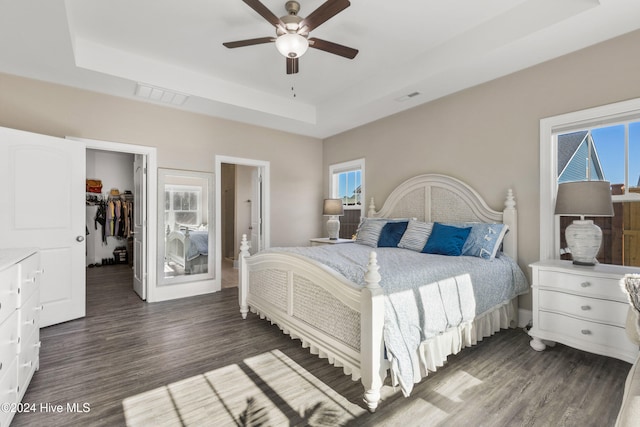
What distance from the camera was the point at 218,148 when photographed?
178 inches

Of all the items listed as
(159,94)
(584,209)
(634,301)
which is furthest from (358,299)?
(159,94)

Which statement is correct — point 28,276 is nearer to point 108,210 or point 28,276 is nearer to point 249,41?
point 249,41

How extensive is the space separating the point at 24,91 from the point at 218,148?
2.14 metres

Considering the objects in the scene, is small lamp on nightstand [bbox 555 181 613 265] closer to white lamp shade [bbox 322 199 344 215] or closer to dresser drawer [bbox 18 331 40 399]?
white lamp shade [bbox 322 199 344 215]

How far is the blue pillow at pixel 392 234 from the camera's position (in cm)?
358

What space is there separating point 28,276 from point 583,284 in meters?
3.91

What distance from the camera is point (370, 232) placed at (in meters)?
3.84

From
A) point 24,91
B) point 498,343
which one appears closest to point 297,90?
point 24,91

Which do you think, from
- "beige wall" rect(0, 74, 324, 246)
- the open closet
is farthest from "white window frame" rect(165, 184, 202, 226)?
the open closet

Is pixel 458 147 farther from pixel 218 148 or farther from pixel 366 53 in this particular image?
pixel 218 148

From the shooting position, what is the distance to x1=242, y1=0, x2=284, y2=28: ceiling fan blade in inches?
77.7

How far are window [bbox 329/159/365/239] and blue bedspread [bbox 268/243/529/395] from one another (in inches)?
84.7

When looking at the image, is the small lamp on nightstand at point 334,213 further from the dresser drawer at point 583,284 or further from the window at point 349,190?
the dresser drawer at point 583,284

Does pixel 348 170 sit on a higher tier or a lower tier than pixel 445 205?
higher
